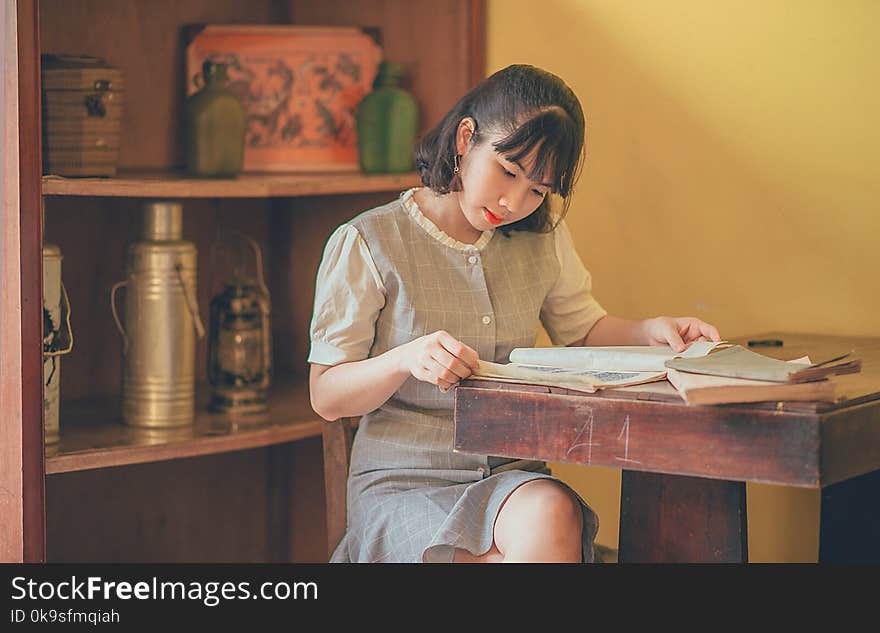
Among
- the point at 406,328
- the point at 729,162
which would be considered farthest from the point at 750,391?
the point at 729,162

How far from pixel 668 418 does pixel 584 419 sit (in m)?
0.09

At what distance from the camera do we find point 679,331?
1.59m

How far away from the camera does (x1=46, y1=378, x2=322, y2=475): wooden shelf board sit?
67.7 inches

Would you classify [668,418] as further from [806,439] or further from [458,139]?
[458,139]

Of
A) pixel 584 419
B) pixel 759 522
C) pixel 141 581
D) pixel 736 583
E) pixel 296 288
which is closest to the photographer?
pixel 584 419

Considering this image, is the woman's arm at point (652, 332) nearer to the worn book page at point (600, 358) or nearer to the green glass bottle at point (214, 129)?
the worn book page at point (600, 358)

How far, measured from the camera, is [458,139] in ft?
5.05

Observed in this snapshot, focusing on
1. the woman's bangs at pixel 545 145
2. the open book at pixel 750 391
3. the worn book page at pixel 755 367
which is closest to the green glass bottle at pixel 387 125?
the woman's bangs at pixel 545 145

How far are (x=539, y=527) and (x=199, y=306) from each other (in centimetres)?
111

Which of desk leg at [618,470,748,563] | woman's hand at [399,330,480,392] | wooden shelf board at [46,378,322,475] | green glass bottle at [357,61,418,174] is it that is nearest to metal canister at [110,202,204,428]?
wooden shelf board at [46,378,322,475]

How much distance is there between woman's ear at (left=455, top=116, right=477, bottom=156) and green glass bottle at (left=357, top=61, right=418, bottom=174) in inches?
23.3

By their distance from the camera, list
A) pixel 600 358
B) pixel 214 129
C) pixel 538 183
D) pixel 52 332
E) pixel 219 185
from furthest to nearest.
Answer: pixel 214 129
pixel 219 185
pixel 52 332
pixel 538 183
pixel 600 358

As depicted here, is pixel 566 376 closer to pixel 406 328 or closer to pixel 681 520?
pixel 681 520

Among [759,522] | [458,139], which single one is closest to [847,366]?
[458,139]
